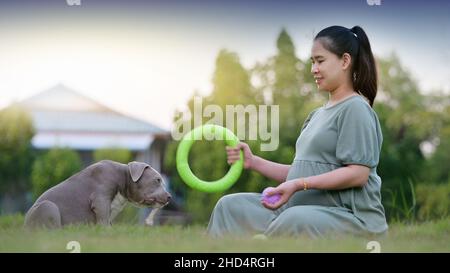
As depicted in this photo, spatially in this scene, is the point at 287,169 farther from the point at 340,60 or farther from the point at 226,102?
the point at 226,102

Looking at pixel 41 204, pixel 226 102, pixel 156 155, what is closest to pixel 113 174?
pixel 41 204

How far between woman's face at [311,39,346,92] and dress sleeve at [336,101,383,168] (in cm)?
17

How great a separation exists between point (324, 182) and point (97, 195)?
1246mm

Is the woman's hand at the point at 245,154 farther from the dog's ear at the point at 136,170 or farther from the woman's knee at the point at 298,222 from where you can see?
the woman's knee at the point at 298,222

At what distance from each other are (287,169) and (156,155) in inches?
636

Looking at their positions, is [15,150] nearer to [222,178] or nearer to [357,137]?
[222,178]

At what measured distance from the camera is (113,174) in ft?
11.7

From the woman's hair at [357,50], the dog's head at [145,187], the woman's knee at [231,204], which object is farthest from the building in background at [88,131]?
the woman's hair at [357,50]

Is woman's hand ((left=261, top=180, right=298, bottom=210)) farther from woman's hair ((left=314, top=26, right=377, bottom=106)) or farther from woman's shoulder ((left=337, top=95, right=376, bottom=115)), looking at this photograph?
woman's hair ((left=314, top=26, right=377, bottom=106))

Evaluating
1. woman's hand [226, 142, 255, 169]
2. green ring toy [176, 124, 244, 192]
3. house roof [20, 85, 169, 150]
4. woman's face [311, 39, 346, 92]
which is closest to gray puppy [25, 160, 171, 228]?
green ring toy [176, 124, 244, 192]

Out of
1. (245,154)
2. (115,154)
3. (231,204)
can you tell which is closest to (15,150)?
(115,154)

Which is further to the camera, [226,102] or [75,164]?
[75,164]

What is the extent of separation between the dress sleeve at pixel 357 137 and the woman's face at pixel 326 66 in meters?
0.17

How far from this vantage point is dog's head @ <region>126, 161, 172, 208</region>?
141 inches
